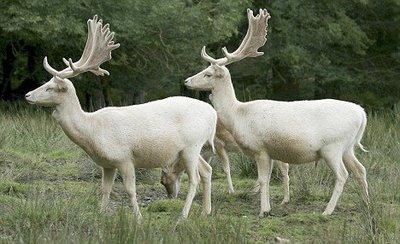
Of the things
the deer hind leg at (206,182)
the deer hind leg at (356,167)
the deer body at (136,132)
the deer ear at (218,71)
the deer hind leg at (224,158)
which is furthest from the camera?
the deer hind leg at (224,158)

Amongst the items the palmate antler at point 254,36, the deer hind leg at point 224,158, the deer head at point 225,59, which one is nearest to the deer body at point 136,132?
the deer head at point 225,59

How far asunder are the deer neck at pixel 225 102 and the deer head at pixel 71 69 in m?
1.49

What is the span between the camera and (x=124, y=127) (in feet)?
29.2

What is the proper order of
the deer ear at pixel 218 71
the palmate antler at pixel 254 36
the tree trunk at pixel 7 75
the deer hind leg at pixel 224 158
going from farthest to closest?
the tree trunk at pixel 7 75 < the deer hind leg at pixel 224 158 < the palmate antler at pixel 254 36 < the deer ear at pixel 218 71

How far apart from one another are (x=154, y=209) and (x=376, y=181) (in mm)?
2938

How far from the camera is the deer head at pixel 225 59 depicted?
10203mm

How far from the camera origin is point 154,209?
944cm

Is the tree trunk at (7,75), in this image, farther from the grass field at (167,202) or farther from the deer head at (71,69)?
the deer head at (71,69)

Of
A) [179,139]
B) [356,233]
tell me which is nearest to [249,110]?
[179,139]

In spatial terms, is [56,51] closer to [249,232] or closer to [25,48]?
[25,48]

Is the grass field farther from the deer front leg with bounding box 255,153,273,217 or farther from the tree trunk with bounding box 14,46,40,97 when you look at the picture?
the tree trunk with bounding box 14,46,40,97

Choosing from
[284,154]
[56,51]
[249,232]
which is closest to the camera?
[249,232]

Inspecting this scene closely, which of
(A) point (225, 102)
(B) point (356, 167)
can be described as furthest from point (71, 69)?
(B) point (356, 167)

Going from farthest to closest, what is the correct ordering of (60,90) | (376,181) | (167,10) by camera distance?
(167,10) < (376,181) < (60,90)
